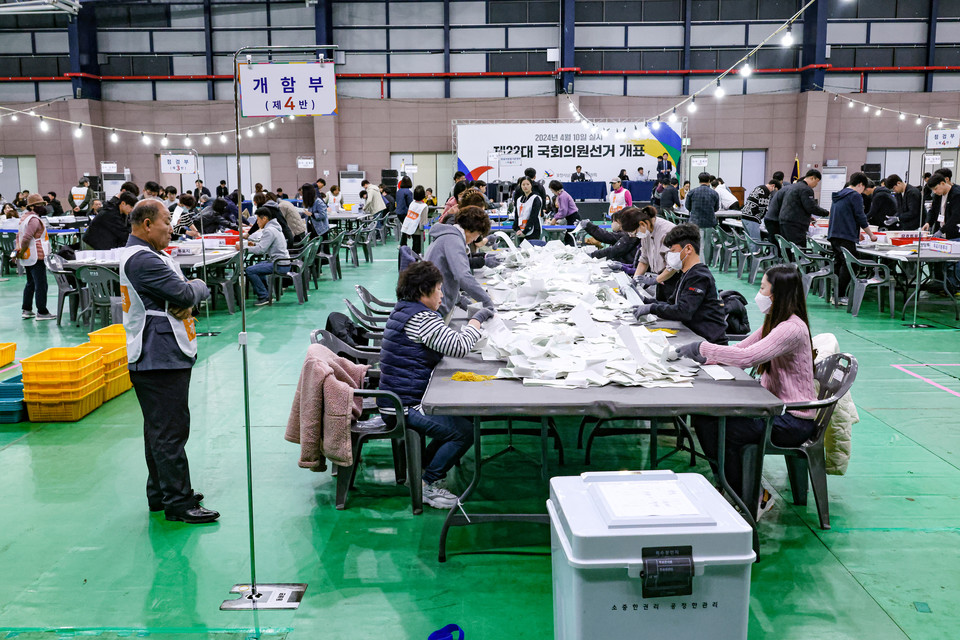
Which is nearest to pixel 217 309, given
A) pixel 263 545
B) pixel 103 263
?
pixel 103 263

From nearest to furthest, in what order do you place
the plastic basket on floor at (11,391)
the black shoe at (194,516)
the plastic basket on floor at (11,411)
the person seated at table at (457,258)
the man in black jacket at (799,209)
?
the black shoe at (194,516), the person seated at table at (457,258), the plastic basket on floor at (11,411), the plastic basket on floor at (11,391), the man in black jacket at (799,209)

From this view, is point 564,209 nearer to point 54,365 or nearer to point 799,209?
point 799,209

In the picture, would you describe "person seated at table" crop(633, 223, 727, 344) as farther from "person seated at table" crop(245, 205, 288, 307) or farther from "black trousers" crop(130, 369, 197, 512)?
"person seated at table" crop(245, 205, 288, 307)

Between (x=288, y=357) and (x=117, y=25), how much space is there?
20.1m

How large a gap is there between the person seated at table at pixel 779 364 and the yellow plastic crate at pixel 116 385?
13.7 ft

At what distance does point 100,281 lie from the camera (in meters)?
7.79

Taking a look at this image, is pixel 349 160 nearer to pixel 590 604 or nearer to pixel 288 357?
pixel 288 357

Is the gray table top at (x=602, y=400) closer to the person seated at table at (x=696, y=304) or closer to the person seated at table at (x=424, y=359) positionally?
the person seated at table at (x=424, y=359)

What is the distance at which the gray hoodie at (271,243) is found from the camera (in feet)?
31.3

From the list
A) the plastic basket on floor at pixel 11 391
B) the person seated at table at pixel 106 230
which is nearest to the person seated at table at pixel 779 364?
the plastic basket on floor at pixel 11 391

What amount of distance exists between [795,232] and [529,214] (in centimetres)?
332

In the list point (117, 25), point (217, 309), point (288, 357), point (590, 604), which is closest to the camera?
point (590, 604)

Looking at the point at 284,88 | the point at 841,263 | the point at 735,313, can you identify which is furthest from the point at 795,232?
the point at 284,88

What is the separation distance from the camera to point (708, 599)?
1896 mm
